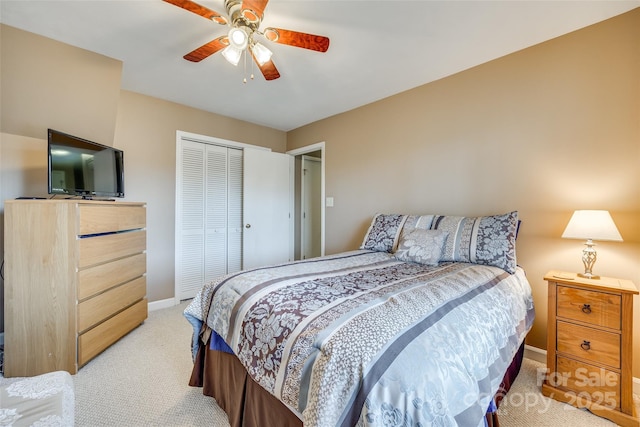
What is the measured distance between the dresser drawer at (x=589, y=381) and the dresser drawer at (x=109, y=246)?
319 centimetres

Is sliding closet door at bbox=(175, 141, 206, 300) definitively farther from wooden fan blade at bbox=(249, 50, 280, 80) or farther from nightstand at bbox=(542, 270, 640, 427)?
nightstand at bbox=(542, 270, 640, 427)

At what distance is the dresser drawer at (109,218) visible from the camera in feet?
6.04

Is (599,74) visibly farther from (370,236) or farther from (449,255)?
(370,236)

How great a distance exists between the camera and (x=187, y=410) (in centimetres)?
147

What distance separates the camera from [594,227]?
1514 mm

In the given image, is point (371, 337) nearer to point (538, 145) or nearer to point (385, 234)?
point (385, 234)

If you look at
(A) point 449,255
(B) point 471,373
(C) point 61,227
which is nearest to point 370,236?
(A) point 449,255

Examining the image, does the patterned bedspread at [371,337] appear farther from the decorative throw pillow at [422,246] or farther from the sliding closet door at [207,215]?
the sliding closet door at [207,215]

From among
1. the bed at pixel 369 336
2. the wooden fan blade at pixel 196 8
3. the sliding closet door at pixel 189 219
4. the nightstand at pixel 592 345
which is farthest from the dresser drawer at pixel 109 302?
the nightstand at pixel 592 345

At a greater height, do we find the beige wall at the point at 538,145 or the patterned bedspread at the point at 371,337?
the beige wall at the point at 538,145

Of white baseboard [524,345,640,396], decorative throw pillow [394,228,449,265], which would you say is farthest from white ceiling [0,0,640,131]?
white baseboard [524,345,640,396]

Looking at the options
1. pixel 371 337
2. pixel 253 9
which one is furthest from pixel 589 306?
pixel 253 9

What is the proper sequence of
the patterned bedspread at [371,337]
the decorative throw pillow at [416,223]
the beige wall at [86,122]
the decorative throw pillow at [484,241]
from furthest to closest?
A: the decorative throw pillow at [416,223], the beige wall at [86,122], the decorative throw pillow at [484,241], the patterned bedspread at [371,337]

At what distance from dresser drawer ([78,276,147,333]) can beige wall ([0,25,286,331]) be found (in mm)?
553
